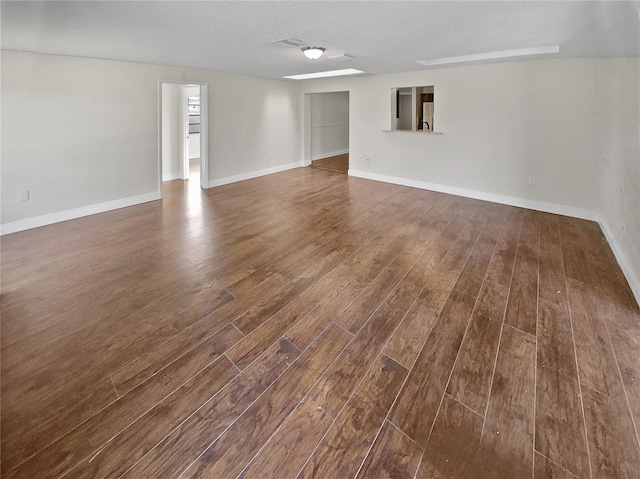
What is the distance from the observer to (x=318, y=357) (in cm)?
211

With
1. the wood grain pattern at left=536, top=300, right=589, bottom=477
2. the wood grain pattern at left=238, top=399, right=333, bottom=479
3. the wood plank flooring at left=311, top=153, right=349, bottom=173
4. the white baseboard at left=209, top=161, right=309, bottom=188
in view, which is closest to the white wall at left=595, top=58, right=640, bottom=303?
the wood grain pattern at left=536, top=300, right=589, bottom=477

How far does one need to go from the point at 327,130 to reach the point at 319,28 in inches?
291

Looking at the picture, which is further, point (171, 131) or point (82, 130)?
point (171, 131)

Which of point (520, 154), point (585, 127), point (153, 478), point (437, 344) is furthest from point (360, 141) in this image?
point (153, 478)

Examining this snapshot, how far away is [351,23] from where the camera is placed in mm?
3182

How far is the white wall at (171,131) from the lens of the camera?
7121 millimetres

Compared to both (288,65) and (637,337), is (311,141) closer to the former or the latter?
(288,65)

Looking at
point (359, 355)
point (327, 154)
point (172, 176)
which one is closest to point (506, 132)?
point (359, 355)

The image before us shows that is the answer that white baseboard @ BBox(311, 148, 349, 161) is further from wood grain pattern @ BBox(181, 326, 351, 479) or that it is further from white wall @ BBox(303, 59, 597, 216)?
wood grain pattern @ BBox(181, 326, 351, 479)

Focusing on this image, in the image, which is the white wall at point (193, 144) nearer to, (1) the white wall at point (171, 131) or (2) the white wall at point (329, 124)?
(1) the white wall at point (171, 131)

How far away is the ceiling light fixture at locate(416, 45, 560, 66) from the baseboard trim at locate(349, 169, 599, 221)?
211 centimetres

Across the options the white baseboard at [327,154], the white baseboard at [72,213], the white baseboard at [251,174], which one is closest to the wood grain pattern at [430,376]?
the white baseboard at [72,213]

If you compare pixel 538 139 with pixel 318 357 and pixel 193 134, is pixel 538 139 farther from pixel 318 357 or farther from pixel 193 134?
pixel 193 134

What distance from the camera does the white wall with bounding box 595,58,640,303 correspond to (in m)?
3.03
